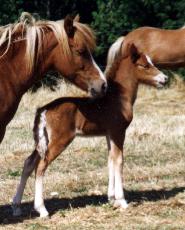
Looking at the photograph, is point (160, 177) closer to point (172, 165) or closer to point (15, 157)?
point (172, 165)

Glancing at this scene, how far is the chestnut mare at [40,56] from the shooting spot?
6711mm

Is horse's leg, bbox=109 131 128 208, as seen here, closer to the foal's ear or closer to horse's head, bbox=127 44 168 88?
horse's head, bbox=127 44 168 88

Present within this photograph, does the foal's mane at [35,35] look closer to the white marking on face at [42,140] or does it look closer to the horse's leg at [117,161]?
the white marking on face at [42,140]

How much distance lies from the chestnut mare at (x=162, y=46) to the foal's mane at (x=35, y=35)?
654 centimetres

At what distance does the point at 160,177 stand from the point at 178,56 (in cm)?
486

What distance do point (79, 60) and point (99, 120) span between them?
3.05 feet

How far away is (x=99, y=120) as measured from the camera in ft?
A: 24.8

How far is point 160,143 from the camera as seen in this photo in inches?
460

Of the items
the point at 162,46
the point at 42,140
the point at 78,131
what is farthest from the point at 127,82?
the point at 162,46

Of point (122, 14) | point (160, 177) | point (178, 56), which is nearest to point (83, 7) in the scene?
point (122, 14)

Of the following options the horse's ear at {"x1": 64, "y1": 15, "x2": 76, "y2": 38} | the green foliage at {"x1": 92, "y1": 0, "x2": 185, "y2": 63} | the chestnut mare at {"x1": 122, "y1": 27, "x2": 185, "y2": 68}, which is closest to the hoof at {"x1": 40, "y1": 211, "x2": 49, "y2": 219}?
the horse's ear at {"x1": 64, "y1": 15, "x2": 76, "y2": 38}

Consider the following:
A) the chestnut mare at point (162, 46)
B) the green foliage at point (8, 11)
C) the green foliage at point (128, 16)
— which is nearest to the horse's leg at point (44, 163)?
the chestnut mare at point (162, 46)

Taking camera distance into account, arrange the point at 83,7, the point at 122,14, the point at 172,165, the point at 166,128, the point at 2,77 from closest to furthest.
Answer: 1. the point at 2,77
2. the point at 172,165
3. the point at 166,128
4. the point at 122,14
5. the point at 83,7

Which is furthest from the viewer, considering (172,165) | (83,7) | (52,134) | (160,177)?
(83,7)
